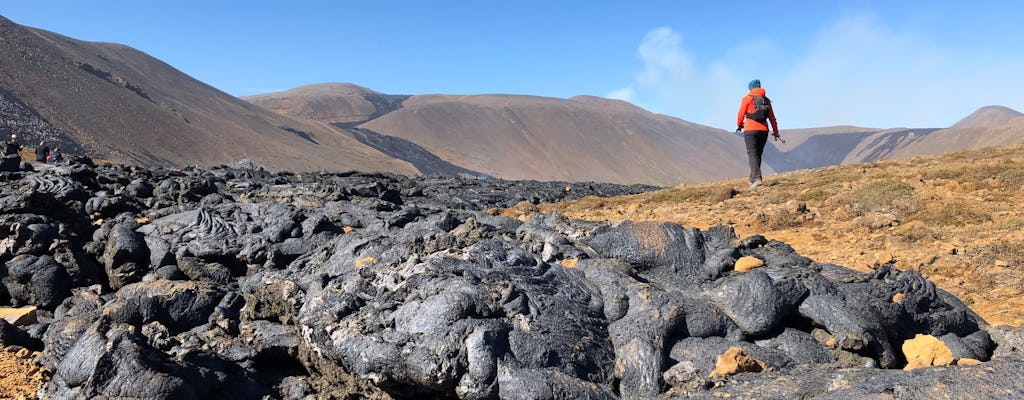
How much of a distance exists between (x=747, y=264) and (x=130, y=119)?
55106mm

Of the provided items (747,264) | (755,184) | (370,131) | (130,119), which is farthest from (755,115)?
(370,131)

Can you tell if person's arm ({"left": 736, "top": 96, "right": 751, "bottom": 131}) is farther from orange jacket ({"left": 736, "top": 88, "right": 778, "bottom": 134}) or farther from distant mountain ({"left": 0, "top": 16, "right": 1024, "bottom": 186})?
distant mountain ({"left": 0, "top": 16, "right": 1024, "bottom": 186})

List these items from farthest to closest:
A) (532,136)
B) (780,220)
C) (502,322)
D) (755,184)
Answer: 1. (532,136)
2. (755,184)
3. (780,220)
4. (502,322)

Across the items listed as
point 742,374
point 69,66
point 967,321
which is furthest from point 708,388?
point 69,66

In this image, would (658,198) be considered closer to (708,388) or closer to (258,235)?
(258,235)

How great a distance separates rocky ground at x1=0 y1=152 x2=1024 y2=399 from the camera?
15.3 ft

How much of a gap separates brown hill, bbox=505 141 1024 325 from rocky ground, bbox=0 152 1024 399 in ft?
5.04

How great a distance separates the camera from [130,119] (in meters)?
50.6

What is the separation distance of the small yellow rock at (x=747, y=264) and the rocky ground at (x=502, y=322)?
0.07 ft

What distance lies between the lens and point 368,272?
19.2 ft

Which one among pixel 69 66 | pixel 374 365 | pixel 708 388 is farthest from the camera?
pixel 69 66

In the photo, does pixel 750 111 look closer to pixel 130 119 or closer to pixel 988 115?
pixel 130 119

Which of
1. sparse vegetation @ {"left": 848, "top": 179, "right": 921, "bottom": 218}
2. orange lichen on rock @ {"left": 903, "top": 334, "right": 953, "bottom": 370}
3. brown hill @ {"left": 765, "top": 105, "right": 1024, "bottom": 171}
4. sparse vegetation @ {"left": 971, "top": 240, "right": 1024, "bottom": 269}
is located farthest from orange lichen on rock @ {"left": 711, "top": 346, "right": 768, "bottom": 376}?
brown hill @ {"left": 765, "top": 105, "right": 1024, "bottom": 171}

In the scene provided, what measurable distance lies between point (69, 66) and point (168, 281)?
6022cm
